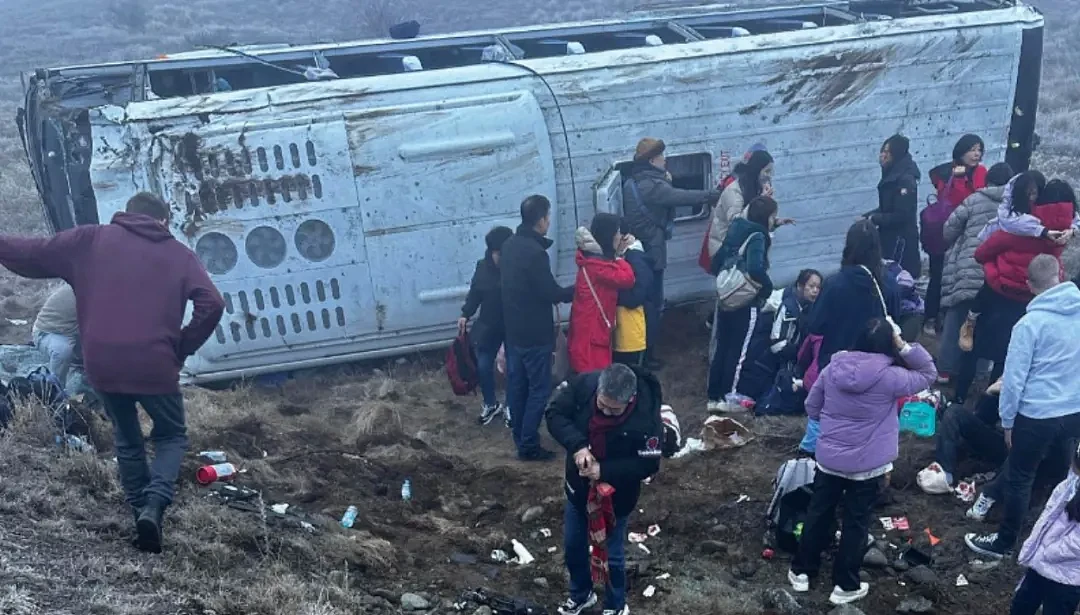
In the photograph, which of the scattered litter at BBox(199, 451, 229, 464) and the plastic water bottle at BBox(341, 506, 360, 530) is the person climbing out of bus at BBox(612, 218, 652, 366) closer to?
the plastic water bottle at BBox(341, 506, 360, 530)

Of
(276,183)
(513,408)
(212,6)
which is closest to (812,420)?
(513,408)

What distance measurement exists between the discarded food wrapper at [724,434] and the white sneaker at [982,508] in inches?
63.8

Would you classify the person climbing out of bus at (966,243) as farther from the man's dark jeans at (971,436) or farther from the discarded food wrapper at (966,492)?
the discarded food wrapper at (966,492)

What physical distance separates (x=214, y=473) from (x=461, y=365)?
2.27 metres

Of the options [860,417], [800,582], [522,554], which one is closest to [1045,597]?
[860,417]

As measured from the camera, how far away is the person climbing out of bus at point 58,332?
672cm

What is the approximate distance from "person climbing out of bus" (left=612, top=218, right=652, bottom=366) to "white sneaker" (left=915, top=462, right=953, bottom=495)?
2.11 meters

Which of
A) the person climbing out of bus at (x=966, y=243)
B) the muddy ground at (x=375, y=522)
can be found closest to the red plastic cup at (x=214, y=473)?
the muddy ground at (x=375, y=522)

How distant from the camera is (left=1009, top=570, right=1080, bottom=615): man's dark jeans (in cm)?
461

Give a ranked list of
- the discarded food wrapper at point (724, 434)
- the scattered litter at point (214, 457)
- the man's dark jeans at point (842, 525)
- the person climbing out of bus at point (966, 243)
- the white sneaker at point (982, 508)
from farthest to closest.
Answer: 1. the discarded food wrapper at point (724, 434)
2. the person climbing out of bus at point (966, 243)
3. the scattered litter at point (214, 457)
4. the white sneaker at point (982, 508)
5. the man's dark jeans at point (842, 525)

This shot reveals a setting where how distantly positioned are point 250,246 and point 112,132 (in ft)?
4.14

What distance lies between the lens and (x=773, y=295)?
798cm

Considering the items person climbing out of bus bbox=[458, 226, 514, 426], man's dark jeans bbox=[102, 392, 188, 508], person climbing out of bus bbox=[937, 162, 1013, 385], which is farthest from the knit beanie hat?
man's dark jeans bbox=[102, 392, 188, 508]

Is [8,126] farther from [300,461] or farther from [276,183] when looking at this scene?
[300,461]
